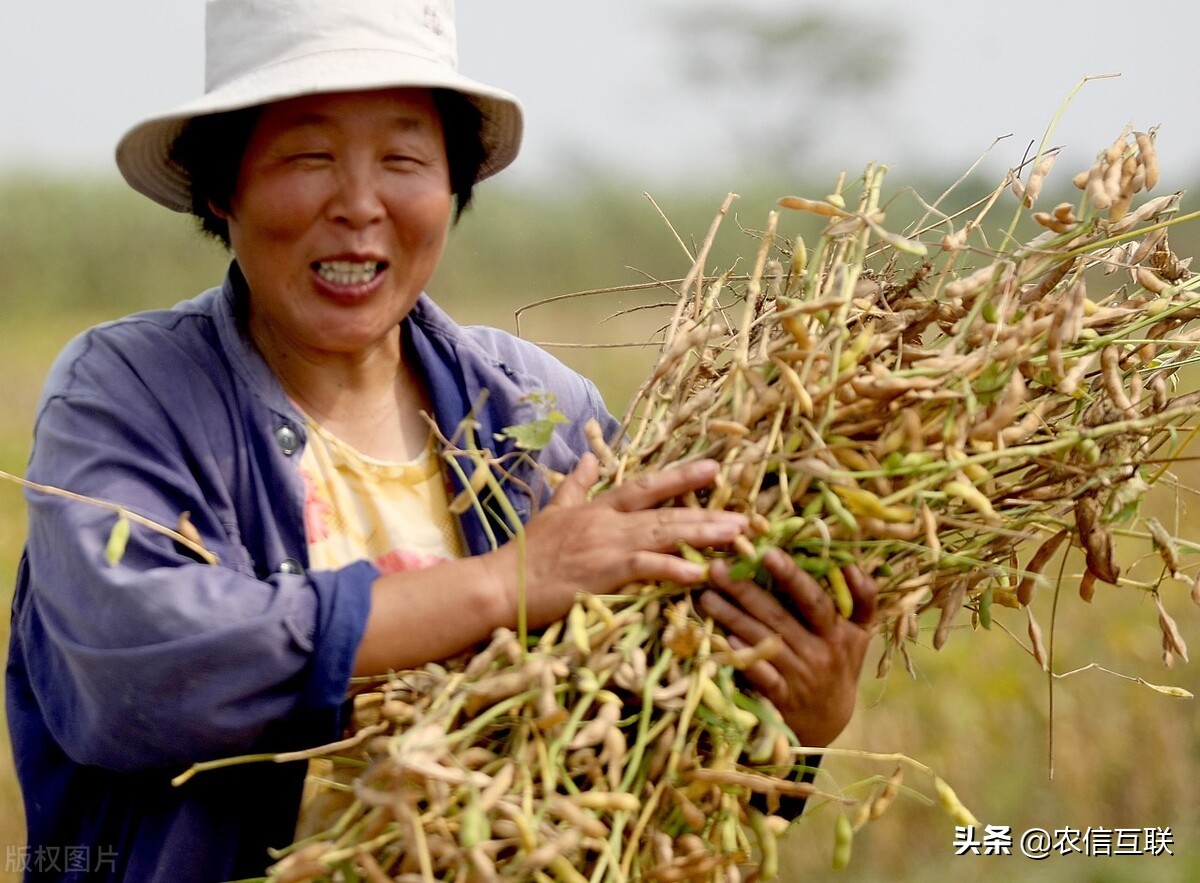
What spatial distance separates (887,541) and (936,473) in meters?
0.08

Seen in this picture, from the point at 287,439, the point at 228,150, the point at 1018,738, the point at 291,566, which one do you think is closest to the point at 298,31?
the point at 228,150

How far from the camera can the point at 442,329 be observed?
1.75 meters

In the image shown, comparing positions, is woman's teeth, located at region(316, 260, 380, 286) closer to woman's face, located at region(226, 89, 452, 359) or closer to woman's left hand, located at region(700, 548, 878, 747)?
woman's face, located at region(226, 89, 452, 359)

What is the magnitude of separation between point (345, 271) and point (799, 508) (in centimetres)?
57

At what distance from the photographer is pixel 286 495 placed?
59.4 inches

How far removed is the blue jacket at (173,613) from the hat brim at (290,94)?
0.16 meters

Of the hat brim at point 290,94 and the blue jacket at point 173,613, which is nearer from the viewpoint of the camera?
the blue jacket at point 173,613

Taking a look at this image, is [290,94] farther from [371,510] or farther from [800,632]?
[800,632]

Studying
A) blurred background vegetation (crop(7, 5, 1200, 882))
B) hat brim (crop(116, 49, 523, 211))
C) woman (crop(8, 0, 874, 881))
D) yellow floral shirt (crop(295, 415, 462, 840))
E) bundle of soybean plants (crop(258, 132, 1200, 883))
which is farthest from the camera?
blurred background vegetation (crop(7, 5, 1200, 882))

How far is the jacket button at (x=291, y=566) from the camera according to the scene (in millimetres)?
1458

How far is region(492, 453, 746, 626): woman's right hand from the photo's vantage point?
4.31ft

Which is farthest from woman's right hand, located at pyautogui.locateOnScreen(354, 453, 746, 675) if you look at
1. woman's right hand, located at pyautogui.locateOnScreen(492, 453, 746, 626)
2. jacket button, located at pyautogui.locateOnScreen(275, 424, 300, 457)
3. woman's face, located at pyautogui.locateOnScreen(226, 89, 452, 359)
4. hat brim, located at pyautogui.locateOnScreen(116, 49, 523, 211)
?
hat brim, located at pyautogui.locateOnScreen(116, 49, 523, 211)

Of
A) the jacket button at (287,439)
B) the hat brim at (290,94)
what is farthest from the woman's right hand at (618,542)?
the hat brim at (290,94)

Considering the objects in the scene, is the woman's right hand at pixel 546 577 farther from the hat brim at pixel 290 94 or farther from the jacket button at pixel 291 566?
the hat brim at pixel 290 94
